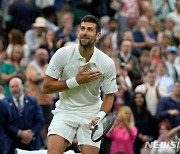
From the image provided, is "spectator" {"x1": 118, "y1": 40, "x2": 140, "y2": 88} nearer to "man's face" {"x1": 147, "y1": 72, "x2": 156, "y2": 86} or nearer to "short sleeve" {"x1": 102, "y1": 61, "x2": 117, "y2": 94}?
"man's face" {"x1": 147, "y1": 72, "x2": 156, "y2": 86}

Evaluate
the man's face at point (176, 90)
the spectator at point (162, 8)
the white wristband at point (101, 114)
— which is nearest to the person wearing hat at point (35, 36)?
the man's face at point (176, 90)

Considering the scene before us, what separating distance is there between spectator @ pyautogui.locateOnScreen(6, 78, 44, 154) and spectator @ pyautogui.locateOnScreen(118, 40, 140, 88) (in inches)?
123

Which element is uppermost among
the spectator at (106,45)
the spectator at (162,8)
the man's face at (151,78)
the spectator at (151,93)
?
A: the spectator at (162,8)

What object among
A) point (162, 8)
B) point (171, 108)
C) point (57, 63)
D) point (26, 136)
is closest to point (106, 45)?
point (171, 108)

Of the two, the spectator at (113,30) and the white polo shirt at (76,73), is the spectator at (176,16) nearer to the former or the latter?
the spectator at (113,30)

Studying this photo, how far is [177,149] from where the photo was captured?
12.8m

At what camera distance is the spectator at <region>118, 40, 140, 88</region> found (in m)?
18.7

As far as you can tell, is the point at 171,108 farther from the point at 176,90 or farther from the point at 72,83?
the point at 72,83

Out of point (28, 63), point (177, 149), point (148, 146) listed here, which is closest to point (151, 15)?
point (28, 63)

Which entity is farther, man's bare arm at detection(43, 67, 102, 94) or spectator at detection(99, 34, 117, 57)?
spectator at detection(99, 34, 117, 57)

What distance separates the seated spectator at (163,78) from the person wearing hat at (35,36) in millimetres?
2519

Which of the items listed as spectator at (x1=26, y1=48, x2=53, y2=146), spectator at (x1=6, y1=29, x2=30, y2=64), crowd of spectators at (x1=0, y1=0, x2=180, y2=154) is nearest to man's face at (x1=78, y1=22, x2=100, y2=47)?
crowd of spectators at (x1=0, y1=0, x2=180, y2=154)

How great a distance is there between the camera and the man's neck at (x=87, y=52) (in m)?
12.0

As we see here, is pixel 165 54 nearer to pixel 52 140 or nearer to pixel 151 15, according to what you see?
pixel 151 15
